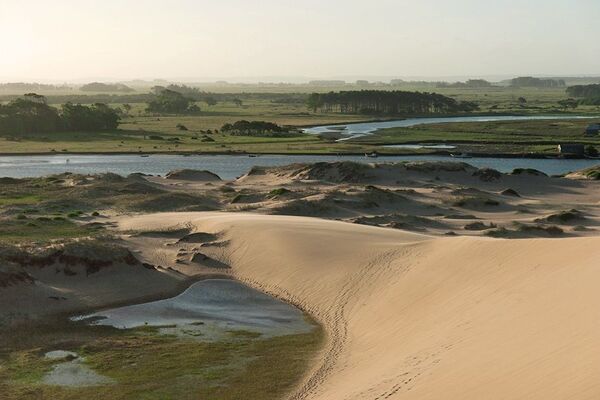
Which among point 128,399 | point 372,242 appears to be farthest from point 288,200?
point 128,399

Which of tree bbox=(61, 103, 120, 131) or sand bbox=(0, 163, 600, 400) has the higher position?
tree bbox=(61, 103, 120, 131)

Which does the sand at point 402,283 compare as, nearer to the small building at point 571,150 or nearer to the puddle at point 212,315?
the puddle at point 212,315

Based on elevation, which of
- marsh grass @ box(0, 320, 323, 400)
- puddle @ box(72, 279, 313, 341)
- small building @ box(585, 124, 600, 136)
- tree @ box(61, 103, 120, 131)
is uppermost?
tree @ box(61, 103, 120, 131)

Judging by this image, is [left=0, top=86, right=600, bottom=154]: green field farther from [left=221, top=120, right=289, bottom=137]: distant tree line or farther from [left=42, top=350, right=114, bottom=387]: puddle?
[left=42, top=350, right=114, bottom=387]: puddle

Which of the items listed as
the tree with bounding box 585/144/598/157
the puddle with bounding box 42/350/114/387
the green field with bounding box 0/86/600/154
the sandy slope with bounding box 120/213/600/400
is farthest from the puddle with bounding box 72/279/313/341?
the tree with bounding box 585/144/598/157

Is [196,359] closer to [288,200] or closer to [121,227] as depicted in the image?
[121,227]

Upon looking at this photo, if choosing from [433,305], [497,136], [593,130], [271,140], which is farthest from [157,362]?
[593,130]

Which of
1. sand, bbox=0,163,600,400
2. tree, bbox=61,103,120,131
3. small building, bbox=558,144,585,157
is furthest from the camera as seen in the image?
tree, bbox=61,103,120,131

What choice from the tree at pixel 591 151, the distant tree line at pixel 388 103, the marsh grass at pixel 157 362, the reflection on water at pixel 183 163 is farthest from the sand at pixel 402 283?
the distant tree line at pixel 388 103
